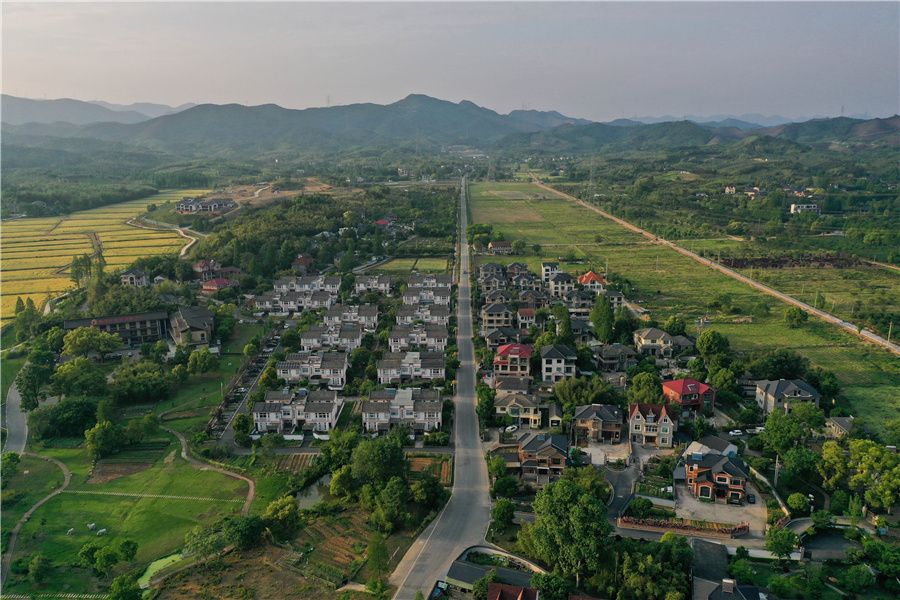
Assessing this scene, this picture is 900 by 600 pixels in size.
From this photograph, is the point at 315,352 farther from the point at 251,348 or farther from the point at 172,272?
the point at 172,272

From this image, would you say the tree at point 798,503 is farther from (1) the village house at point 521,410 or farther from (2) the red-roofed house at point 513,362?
(2) the red-roofed house at point 513,362

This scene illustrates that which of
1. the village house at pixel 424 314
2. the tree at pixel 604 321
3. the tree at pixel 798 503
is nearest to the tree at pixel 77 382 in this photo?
the village house at pixel 424 314

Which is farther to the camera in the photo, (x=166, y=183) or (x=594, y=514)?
(x=166, y=183)

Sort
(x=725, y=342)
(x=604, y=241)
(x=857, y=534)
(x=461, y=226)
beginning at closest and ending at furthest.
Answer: (x=857, y=534), (x=725, y=342), (x=604, y=241), (x=461, y=226)

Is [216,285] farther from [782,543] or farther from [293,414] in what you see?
[782,543]

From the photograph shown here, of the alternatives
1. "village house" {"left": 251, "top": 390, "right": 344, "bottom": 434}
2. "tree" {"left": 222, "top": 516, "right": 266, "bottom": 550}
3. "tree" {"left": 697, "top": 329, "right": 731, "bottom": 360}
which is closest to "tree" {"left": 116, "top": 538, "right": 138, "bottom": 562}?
"tree" {"left": 222, "top": 516, "right": 266, "bottom": 550}

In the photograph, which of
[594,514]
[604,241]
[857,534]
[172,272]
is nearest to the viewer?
[594,514]

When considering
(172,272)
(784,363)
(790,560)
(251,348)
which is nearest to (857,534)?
(790,560)
